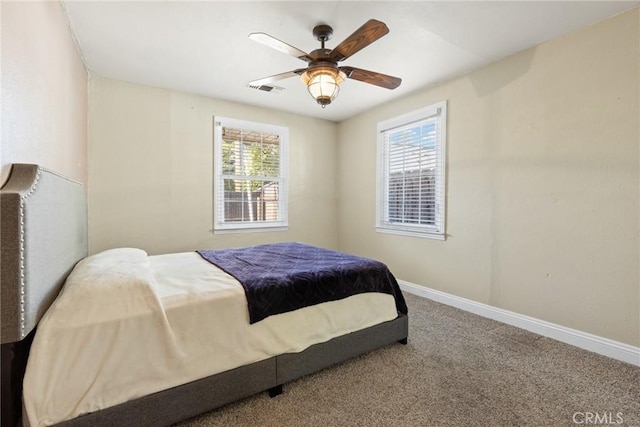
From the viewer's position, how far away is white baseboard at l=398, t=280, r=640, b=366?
2.09 meters

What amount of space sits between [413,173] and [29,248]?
11.6ft

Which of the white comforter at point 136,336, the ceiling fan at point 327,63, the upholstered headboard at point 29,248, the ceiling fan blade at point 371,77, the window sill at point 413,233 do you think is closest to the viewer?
the upholstered headboard at point 29,248

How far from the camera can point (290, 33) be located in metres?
2.34

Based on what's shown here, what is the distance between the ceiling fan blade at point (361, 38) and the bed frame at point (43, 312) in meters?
1.80

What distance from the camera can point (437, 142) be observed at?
11.1 ft

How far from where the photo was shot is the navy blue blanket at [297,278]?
68.2 inches

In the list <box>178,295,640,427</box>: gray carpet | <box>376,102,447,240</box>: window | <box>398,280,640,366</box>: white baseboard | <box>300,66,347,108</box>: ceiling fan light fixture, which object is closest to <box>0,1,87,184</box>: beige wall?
<box>300,66,347,108</box>: ceiling fan light fixture

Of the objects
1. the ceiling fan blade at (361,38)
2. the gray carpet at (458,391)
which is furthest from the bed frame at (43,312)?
the ceiling fan blade at (361,38)

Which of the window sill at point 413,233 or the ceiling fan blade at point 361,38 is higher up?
the ceiling fan blade at point 361,38

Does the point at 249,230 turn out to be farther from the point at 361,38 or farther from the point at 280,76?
the point at 361,38

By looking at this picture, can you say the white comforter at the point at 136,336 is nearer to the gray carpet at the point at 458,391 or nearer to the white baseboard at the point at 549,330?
the gray carpet at the point at 458,391

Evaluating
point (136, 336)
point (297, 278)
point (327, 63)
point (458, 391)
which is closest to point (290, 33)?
point (327, 63)

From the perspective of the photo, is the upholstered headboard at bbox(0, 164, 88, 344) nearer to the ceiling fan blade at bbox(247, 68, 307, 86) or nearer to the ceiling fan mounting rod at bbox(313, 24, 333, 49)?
the ceiling fan blade at bbox(247, 68, 307, 86)

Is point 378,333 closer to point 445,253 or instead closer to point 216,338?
point 216,338
